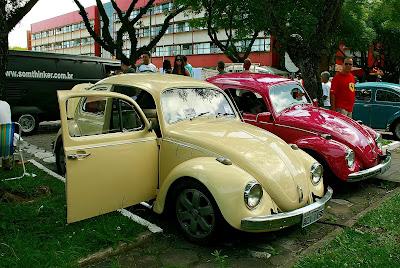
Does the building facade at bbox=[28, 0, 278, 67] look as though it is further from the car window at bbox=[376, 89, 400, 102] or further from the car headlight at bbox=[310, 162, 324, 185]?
the car headlight at bbox=[310, 162, 324, 185]

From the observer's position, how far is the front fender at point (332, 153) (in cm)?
586

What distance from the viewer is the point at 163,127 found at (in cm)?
486

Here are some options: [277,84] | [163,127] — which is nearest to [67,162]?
[163,127]

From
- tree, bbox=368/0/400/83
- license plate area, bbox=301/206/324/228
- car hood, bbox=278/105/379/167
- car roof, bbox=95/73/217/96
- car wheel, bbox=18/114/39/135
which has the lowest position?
license plate area, bbox=301/206/324/228

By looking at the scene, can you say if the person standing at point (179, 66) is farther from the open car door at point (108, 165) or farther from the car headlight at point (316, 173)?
the car headlight at point (316, 173)

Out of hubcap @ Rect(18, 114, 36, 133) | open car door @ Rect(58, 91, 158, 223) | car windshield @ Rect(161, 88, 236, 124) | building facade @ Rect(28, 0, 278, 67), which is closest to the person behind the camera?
open car door @ Rect(58, 91, 158, 223)

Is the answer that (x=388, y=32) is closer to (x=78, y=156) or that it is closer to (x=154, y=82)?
(x=154, y=82)

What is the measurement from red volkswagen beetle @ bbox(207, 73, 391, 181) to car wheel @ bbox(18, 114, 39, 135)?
5.80m

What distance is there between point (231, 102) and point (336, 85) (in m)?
3.54

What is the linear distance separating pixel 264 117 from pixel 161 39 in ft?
158

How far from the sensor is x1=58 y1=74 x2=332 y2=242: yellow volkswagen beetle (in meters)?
4.02

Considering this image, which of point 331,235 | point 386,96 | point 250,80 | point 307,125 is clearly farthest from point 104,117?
point 386,96

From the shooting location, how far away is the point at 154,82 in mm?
5340

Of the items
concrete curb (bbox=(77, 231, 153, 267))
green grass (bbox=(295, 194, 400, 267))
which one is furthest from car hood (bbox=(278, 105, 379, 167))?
concrete curb (bbox=(77, 231, 153, 267))
